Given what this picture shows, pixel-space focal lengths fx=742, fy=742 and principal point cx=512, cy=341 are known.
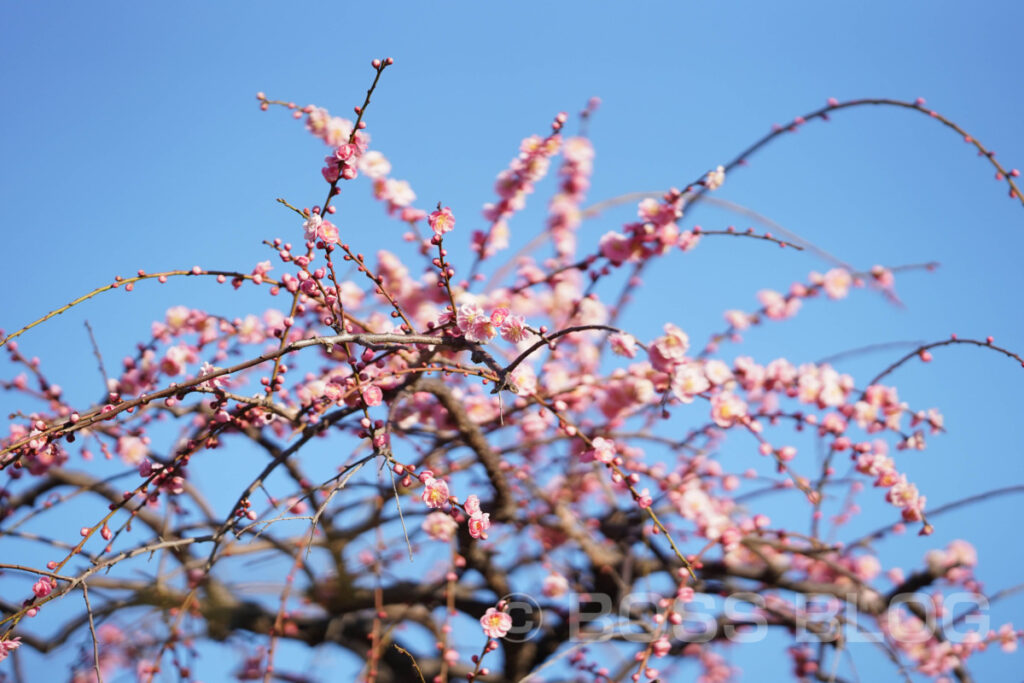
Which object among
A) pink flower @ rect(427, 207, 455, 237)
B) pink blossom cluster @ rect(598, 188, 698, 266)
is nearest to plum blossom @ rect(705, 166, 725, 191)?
pink blossom cluster @ rect(598, 188, 698, 266)

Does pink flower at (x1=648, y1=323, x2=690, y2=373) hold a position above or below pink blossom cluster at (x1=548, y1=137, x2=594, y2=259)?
below

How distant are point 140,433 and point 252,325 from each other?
0.67 metres

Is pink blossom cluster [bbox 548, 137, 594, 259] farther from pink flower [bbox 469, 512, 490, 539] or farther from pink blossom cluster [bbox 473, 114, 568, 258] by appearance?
pink flower [bbox 469, 512, 490, 539]

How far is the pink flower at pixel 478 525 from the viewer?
148 centimetres

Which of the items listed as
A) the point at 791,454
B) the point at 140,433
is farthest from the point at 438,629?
the point at 791,454

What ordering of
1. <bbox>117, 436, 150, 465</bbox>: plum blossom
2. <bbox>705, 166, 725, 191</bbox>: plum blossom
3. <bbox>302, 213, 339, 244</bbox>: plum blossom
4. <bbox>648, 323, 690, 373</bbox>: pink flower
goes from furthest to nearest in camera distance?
<bbox>117, 436, 150, 465</bbox>: plum blossom < <bbox>705, 166, 725, 191</bbox>: plum blossom < <bbox>648, 323, 690, 373</bbox>: pink flower < <bbox>302, 213, 339, 244</bbox>: plum blossom

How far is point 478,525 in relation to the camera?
1.51 meters

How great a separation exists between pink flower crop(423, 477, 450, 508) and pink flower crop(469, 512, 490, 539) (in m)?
0.07

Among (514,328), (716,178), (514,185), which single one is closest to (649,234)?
(716,178)

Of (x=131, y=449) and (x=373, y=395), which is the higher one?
(x=131, y=449)

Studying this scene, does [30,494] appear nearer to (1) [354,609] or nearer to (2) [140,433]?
(2) [140,433]

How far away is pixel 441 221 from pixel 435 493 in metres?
0.54

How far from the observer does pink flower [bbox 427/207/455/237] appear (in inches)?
55.4

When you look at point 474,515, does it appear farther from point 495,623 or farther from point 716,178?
point 716,178
